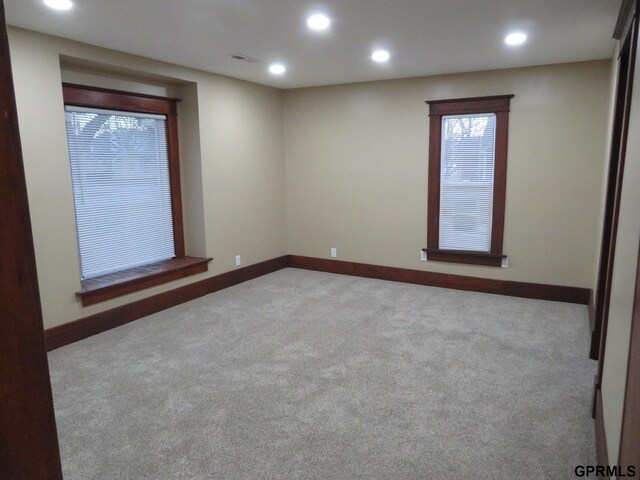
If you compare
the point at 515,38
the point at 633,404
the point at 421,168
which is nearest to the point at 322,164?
the point at 421,168

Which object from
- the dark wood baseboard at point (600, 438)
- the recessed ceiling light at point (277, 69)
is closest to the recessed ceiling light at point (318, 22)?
the recessed ceiling light at point (277, 69)

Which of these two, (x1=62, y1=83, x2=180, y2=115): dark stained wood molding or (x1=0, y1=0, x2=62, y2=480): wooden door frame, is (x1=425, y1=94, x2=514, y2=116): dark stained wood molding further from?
(x1=0, y1=0, x2=62, y2=480): wooden door frame

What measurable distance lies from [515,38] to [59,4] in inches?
131

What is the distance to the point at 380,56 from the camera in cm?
425

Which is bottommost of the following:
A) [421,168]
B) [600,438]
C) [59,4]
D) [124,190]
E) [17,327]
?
[600,438]

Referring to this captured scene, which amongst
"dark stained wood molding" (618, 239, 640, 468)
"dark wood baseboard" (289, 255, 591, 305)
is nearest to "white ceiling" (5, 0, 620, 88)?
"dark stained wood molding" (618, 239, 640, 468)

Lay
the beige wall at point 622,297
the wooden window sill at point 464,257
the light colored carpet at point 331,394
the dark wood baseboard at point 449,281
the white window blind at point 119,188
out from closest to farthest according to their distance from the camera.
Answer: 1. the beige wall at point 622,297
2. the light colored carpet at point 331,394
3. the white window blind at point 119,188
4. the dark wood baseboard at point 449,281
5. the wooden window sill at point 464,257

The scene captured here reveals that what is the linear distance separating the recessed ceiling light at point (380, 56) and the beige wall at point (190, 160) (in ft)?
6.11

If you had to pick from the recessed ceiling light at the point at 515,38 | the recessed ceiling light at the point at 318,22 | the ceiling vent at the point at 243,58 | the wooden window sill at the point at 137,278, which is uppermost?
the ceiling vent at the point at 243,58

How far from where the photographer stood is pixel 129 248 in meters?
4.69

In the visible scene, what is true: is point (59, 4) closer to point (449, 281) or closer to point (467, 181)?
point (467, 181)

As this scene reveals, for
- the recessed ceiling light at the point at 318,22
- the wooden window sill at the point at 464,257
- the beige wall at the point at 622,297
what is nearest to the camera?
the beige wall at the point at 622,297

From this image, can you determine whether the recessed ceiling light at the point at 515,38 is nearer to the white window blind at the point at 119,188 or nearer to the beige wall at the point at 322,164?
the beige wall at the point at 322,164

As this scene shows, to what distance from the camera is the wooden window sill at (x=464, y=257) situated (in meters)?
5.11
